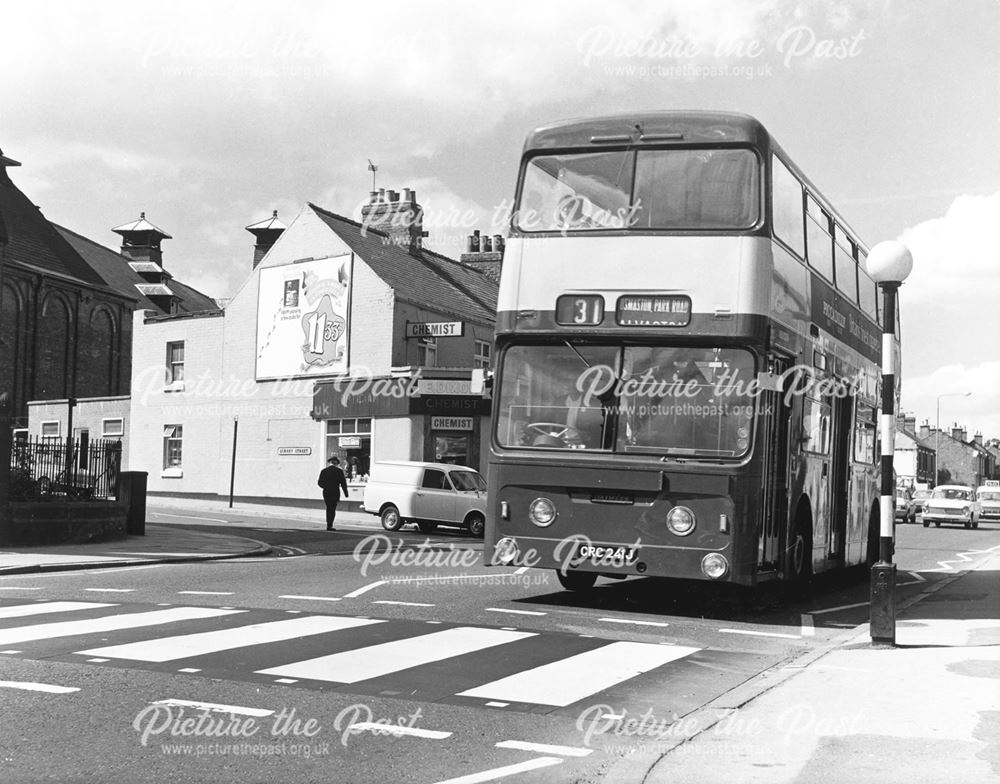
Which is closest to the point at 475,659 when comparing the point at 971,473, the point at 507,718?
the point at 507,718

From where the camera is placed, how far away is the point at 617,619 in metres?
11.5

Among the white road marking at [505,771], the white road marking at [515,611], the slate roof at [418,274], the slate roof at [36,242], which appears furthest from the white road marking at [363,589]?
the slate roof at [36,242]

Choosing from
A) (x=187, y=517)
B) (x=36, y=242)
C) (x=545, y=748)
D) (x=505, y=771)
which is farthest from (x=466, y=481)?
(x=36, y=242)

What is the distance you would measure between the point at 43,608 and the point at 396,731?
20.1 ft

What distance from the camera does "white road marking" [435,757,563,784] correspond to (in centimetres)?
538

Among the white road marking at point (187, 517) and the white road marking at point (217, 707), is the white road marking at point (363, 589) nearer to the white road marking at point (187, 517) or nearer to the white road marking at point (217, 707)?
the white road marking at point (217, 707)

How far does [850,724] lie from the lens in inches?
257

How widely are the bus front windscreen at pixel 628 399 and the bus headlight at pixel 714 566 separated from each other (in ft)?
3.06

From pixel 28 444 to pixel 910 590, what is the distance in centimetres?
1522

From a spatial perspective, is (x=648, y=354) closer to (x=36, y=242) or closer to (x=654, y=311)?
(x=654, y=311)

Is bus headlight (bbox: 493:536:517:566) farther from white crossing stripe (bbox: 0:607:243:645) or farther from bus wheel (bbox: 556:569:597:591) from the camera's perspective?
white crossing stripe (bbox: 0:607:243:645)

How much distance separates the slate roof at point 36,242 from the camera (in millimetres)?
60031

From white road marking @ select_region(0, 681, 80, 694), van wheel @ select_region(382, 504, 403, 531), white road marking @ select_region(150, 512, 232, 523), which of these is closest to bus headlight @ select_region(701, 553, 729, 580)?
white road marking @ select_region(0, 681, 80, 694)

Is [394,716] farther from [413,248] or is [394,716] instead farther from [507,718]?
[413,248]
